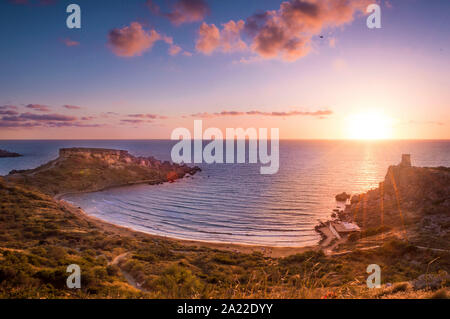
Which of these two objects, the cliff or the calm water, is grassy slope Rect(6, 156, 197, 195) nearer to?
the cliff

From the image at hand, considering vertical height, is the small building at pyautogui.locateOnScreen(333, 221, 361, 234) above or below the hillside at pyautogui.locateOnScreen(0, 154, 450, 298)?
below

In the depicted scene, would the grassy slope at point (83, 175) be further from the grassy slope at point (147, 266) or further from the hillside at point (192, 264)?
the grassy slope at point (147, 266)

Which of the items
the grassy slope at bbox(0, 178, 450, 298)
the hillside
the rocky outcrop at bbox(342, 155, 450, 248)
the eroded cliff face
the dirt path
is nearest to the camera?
the hillside

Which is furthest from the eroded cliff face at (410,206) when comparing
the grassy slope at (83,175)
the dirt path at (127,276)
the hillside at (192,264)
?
the grassy slope at (83,175)

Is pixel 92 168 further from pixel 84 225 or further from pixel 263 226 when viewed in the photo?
pixel 263 226

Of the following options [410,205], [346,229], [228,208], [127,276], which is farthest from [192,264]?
[410,205]

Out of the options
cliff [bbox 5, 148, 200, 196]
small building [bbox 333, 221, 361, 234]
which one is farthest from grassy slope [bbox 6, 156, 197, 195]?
small building [bbox 333, 221, 361, 234]
